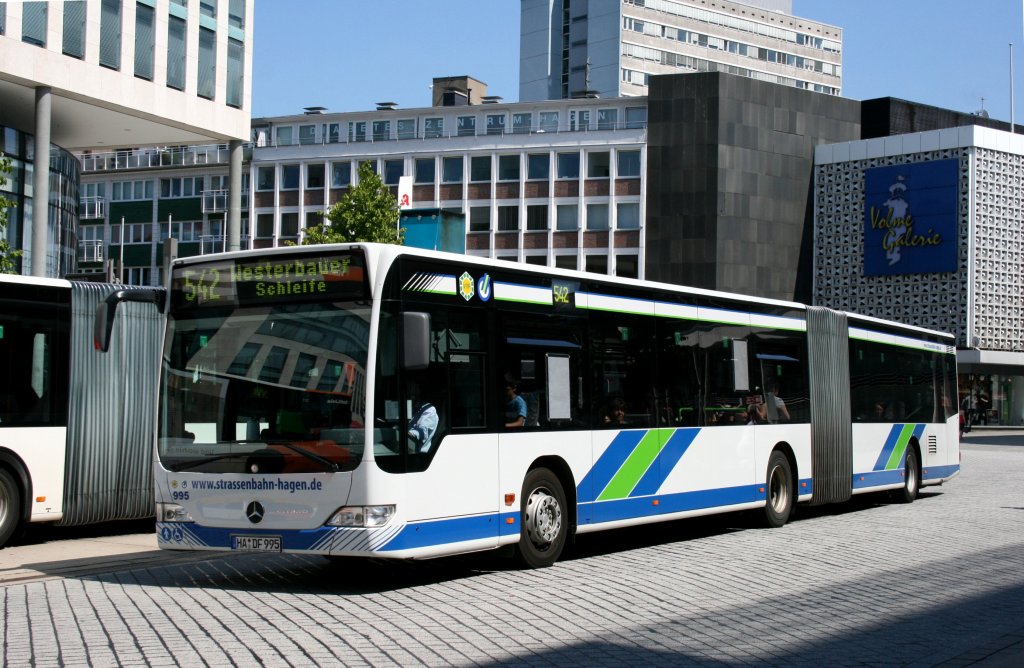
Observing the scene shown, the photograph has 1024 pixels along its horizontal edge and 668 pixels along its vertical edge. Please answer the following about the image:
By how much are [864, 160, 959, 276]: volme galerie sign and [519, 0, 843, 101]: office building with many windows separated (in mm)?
46428

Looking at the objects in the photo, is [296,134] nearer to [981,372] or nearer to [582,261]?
[582,261]

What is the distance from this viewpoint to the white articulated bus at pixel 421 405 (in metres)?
10.8

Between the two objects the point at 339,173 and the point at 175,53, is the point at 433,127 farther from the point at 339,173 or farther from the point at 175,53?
the point at 175,53

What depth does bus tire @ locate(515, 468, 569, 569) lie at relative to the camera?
12.5 meters

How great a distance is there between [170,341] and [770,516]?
8.68 meters

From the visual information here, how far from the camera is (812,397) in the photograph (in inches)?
729

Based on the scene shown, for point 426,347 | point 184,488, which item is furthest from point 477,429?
point 184,488

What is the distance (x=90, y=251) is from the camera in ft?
290

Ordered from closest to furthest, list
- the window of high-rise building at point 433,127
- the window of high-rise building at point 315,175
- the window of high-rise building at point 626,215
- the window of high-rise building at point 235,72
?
the window of high-rise building at point 235,72 → the window of high-rise building at point 626,215 → the window of high-rise building at point 433,127 → the window of high-rise building at point 315,175

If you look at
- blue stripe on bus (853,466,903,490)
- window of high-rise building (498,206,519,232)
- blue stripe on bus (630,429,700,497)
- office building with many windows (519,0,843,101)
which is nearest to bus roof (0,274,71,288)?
blue stripe on bus (630,429,700,497)

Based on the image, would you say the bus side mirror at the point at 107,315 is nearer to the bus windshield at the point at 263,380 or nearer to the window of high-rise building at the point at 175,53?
the bus windshield at the point at 263,380

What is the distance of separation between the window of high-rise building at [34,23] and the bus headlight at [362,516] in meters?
24.5

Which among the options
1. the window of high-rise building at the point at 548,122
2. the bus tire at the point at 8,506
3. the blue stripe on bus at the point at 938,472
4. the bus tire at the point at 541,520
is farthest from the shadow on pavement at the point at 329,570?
the window of high-rise building at the point at 548,122

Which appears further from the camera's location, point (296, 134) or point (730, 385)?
point (296, 134)
